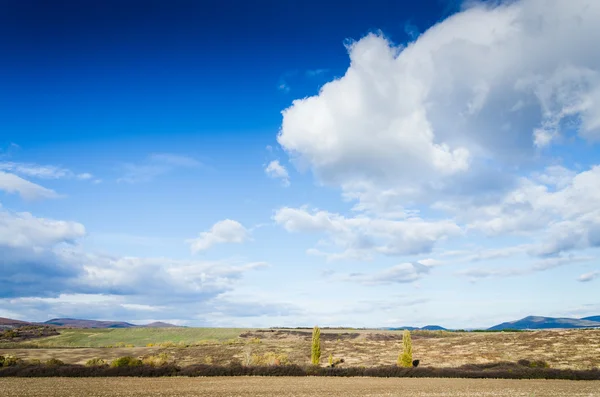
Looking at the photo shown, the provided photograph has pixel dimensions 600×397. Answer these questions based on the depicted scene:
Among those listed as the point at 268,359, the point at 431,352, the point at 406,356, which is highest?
the point at 406,356

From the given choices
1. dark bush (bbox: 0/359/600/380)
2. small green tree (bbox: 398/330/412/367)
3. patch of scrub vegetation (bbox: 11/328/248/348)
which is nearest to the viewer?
dark bush (bbox: 0/359/600/380)

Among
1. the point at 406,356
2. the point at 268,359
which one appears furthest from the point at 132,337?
the point at 406,356

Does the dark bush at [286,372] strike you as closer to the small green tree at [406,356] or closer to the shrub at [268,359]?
the small green tree at [406,356]

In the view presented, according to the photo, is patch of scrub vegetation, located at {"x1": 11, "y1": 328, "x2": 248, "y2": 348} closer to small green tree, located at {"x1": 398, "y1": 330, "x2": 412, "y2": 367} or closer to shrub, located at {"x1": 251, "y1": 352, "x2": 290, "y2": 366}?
shrub, located at {"x1": 251, "y1": 352, "x2": 290, "y2": 366}

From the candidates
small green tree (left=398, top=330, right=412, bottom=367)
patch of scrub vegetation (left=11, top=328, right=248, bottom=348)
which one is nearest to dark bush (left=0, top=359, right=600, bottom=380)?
small green tree (left=398, top=330, right=412, bottom=367)

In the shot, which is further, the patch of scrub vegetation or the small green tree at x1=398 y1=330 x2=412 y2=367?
the patch of scrub vegetation

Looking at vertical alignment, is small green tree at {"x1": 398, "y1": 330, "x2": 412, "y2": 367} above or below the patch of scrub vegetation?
above

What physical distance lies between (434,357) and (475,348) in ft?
34.4

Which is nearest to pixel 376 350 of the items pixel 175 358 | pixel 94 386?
pixel 175 358

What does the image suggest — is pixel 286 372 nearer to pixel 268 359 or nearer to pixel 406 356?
pixel 268 359

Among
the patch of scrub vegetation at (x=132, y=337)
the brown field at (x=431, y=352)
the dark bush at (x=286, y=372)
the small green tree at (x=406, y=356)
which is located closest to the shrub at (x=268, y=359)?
the brown field at (x=431, y=352)

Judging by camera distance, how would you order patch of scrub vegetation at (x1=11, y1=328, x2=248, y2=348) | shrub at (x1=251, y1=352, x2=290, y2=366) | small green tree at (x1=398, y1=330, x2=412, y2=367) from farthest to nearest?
patch of scrub vegetation at (x1=11, y1=328, x2=248, y2=348) → shrub at (x1=251, y1=352, x2=290, y2=366) → small green tree at (x1=398, y1=330, x2=412, y2=367)

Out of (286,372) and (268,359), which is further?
(268,359)

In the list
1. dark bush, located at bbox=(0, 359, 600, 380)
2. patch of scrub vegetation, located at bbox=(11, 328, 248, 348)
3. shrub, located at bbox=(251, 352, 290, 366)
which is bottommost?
Answer: patch of scrub vegetation, located at bbox=(11, 328, 248, 348)
